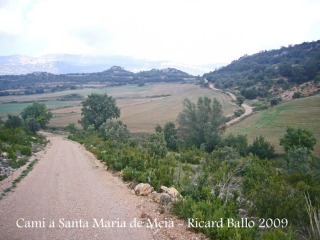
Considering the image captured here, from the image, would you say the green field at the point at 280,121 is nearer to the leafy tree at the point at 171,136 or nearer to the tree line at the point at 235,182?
Result: the tree line at the point at 235,182

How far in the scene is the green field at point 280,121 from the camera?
54.2 meters

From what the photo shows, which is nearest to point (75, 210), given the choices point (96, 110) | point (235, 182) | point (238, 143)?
point (235, 182)

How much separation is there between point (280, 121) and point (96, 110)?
4525 cm

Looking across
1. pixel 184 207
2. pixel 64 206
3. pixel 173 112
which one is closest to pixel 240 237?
pixel 184 207

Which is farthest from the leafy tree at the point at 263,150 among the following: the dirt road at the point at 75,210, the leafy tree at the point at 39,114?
the leafy tree at the point at 39,114

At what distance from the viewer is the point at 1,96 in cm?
14850

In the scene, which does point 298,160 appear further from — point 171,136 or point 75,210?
point 75,210

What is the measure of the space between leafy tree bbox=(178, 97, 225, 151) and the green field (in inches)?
371

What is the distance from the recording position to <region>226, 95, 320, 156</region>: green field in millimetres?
54250

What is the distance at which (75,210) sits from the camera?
34.9 ft

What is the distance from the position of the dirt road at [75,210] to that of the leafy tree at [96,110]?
50.4 m

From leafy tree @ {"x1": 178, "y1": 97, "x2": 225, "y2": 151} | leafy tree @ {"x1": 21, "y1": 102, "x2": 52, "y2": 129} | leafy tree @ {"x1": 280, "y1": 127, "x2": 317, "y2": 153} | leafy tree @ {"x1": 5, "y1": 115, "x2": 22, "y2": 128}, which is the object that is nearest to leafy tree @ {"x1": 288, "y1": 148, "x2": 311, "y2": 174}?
leafy tree @ {"x1": 280, "y1": 127, "x2": 317, "y2": 153}

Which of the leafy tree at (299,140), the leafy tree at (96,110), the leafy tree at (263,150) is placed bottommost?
the leafy tree at (263,150)

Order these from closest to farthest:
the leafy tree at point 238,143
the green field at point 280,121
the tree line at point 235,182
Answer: the tree line at point 235,182 < the leafy tree at point 238,143 < the green field at point 280,121
